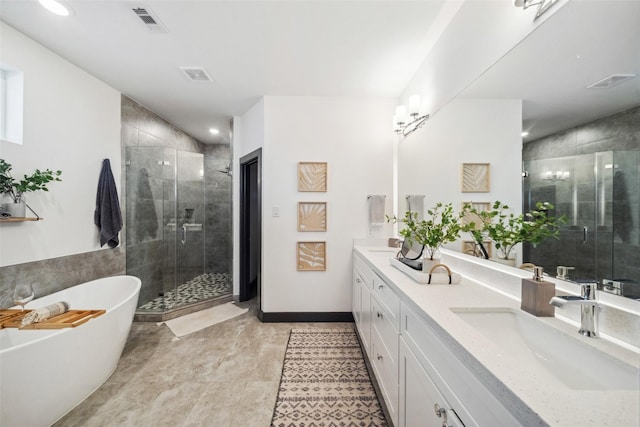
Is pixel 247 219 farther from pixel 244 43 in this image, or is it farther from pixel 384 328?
pixel 384 328

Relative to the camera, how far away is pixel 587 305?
794 millimetres

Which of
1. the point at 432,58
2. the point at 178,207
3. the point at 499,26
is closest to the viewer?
the point at 499,26

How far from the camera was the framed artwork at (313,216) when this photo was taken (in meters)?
2.99

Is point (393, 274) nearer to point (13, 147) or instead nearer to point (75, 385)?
point (75, 385)

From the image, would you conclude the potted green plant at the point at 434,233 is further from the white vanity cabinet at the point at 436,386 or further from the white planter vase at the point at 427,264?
the white vanity cabinet at the point at 436,386

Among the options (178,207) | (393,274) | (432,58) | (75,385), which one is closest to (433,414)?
(393,274)

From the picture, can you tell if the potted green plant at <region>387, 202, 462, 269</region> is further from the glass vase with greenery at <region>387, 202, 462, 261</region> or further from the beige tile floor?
the beige tile floor

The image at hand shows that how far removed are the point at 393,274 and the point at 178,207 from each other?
3.01 meters

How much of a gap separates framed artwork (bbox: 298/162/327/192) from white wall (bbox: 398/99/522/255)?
0.92 metres

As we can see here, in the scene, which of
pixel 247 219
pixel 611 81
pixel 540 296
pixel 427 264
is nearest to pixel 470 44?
pixel 611 81

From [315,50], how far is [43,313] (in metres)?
2.80

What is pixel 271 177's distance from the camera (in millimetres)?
2977

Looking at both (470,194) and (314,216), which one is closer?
(470,194)

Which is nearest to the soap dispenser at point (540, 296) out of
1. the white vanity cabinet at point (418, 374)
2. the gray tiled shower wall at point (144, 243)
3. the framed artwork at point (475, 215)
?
the white vanity cabinet at point (418, 374)
